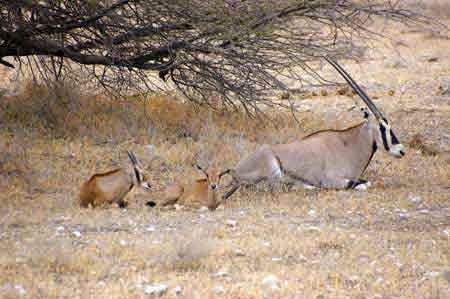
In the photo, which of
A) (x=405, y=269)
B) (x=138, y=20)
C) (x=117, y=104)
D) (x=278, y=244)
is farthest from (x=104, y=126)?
(x=405, y=269)

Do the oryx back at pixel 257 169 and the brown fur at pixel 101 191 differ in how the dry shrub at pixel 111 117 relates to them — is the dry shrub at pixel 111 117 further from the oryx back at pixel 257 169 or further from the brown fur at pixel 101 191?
the brown fur at pixel 101 191

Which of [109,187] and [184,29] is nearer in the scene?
[109,187]

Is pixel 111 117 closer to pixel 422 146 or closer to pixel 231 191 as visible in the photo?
pixel 231 191

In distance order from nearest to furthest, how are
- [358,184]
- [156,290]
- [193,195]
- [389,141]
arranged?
[156,290], [193,195], [358,184], [389,141]

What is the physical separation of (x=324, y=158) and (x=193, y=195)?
6.26ft

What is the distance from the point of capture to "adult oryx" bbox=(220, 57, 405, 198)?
9039mm

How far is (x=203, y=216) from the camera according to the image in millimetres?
7914

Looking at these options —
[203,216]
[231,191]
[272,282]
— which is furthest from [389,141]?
[272,282]

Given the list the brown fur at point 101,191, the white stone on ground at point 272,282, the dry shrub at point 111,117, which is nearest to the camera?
the white stone on ground at point 272,282

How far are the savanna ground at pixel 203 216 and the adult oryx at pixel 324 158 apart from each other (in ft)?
0.66

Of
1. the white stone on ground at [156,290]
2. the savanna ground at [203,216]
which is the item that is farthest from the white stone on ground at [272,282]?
the white stone on ground at [156,290]

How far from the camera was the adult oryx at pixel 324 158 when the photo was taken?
29.7 ft

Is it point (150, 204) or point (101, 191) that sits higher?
point (101, 191)

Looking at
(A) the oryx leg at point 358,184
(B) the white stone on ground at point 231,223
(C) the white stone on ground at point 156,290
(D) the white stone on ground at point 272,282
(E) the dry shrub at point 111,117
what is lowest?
(A) the oryx leg at point 358,184
